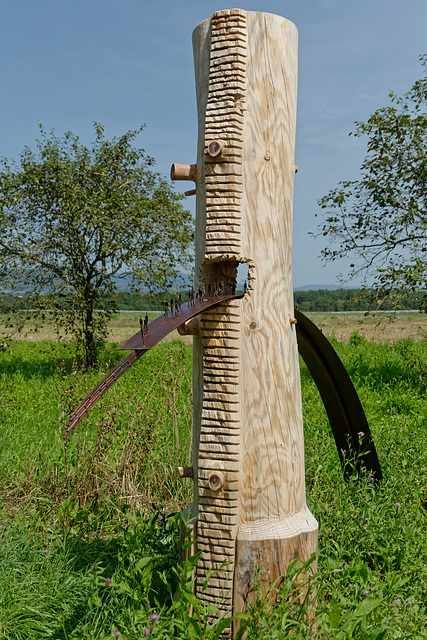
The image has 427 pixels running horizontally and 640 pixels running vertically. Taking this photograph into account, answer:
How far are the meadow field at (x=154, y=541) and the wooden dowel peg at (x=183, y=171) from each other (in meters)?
1.89

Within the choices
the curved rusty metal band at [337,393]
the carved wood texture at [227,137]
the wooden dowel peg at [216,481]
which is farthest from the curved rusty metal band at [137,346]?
the curved rusty metal band at [337,393]

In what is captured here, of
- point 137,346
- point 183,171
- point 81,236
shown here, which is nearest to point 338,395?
point 183,171

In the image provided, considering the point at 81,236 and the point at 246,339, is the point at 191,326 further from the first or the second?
the point at 81,236

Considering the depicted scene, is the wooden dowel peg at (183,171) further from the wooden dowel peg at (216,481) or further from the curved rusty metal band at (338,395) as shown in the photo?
the wooden dowel peg at (216,481)

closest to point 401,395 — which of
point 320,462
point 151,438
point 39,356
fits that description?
point 320,462

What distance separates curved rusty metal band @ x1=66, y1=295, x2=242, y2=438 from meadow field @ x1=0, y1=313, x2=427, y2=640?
87cm

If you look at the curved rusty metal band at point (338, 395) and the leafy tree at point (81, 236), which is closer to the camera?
the curved rusty metal band at point (338, 395)

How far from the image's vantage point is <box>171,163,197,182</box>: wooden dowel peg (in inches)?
106

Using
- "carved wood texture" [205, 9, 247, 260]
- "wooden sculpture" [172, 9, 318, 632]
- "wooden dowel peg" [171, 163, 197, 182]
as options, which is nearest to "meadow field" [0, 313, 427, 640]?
"wooden sculpture" [172, 9, 318, 632]

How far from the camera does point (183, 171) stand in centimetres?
272

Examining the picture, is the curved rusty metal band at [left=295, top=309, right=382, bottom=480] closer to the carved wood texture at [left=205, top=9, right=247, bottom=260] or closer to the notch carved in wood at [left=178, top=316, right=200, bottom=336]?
the notch carved in wood at [left=178, top=316, right=200, bottom=336]

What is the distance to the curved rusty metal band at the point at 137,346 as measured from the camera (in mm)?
2041

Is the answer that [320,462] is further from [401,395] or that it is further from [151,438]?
[401,395]

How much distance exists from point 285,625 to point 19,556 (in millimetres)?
1752
